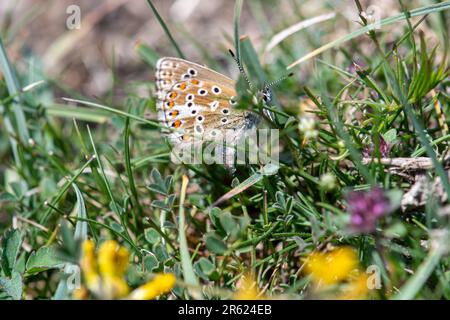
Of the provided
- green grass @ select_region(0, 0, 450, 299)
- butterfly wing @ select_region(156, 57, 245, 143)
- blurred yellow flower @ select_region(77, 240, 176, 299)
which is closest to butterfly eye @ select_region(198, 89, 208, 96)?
butterfly wing @ select_region(156, 57, 245, 143)

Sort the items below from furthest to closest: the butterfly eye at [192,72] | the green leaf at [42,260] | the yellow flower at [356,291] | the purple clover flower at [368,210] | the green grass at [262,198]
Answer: the butterfly eye at [192,72], the green leaf at [42,260], the green grass at [262,198], the yellow flower at [356,291], the purple clover flower at [368,210]

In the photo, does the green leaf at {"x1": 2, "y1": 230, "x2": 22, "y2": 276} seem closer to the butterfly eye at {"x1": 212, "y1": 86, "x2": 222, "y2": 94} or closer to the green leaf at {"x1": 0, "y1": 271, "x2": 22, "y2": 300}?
the green leaf at {"x1": 0, "y1": 271, "x2": 22, "y2": 300}

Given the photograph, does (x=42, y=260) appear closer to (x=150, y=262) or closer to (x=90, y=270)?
(x=150, y=262)

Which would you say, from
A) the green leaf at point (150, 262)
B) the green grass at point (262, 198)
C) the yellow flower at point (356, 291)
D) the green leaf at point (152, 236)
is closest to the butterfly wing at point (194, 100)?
the green grass at point (262, 198)

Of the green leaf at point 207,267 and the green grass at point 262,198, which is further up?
the green grass at point 262,198

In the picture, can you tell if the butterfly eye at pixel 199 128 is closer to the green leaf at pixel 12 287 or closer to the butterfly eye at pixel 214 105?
the butterfly eye at pixel 214 105

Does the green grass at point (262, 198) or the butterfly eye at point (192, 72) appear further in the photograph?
the butterfly eye at point (192, 72)
